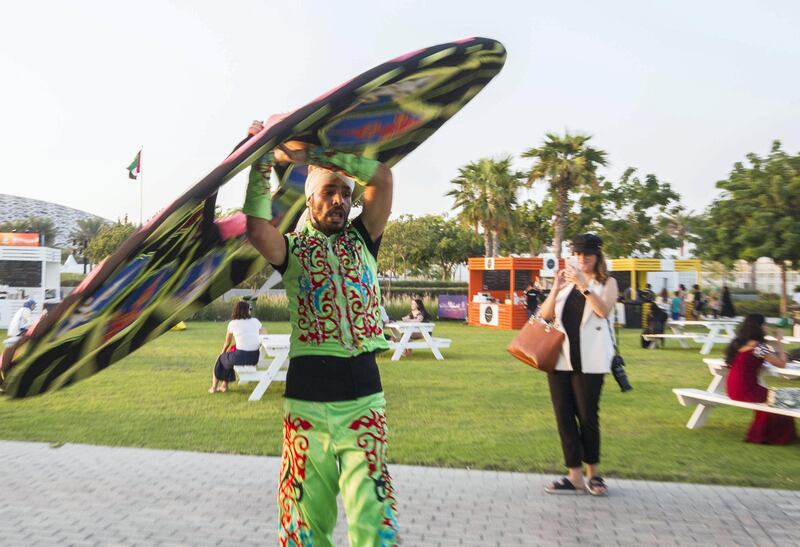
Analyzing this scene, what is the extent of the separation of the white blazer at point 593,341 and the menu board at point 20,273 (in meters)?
33.2

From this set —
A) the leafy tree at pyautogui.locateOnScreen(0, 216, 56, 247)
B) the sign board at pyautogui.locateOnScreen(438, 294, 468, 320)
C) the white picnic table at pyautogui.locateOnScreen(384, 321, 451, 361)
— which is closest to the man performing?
the white picnic table at pyautogui.locateOnScreen(384, 321, 451, 361)

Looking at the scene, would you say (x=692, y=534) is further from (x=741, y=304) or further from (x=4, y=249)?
(x=741, y=304)

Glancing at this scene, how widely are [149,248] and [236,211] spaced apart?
66 centimetres

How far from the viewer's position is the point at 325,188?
306cm

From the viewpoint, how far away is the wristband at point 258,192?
111 inches

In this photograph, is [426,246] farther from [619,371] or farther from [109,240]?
[619,371]

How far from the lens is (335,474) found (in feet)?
9.87

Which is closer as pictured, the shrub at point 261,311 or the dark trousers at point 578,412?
the dark trousers at point 578,412

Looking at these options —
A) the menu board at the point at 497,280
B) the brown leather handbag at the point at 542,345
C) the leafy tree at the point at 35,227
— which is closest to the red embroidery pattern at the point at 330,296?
the brown leather handbag at the point at 542,345

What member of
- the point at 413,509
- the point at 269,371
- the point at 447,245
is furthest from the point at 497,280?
the point at 447,245

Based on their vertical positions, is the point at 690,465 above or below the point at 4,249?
below

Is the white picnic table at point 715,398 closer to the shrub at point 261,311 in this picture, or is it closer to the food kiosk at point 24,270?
the shrub at point 261,311

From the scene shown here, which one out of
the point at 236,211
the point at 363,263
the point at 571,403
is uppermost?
the point at 236,211

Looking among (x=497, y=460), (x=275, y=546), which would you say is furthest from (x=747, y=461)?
(x=275, y=546)
